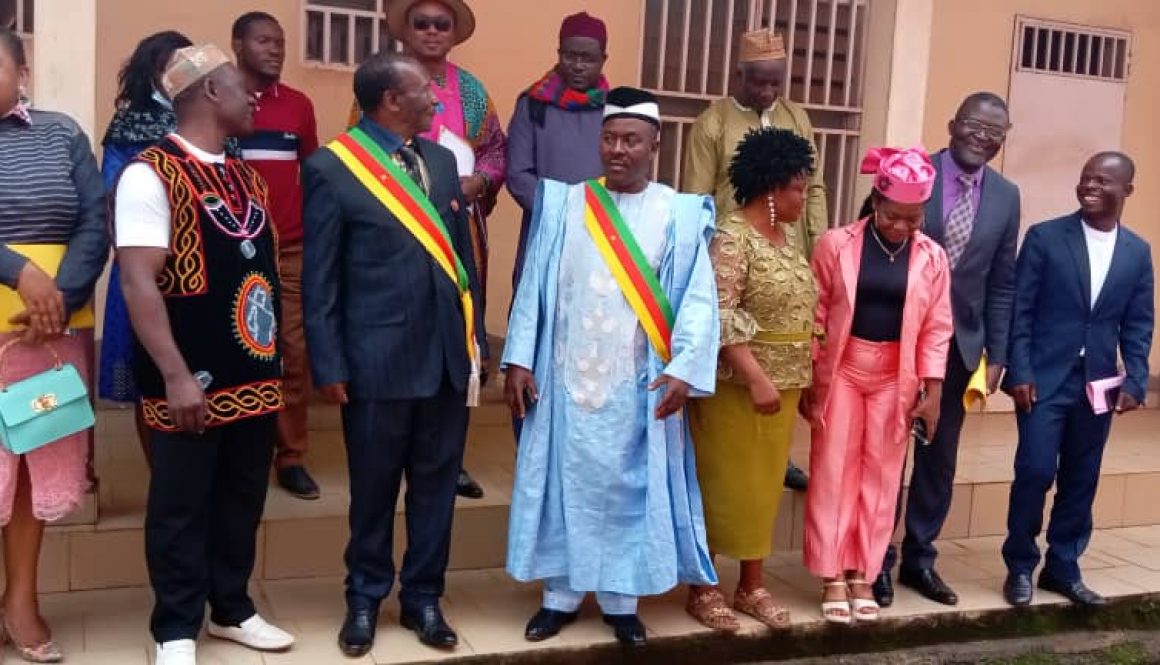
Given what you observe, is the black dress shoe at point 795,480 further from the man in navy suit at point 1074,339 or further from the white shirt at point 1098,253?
the white shirt at point 1098,253

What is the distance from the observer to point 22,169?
Result: 3.25 metres

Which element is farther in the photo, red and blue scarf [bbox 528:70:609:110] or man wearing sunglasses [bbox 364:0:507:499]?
red and blue scarf [bbox 528:70:609:110]

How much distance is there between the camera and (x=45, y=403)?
3266 mm

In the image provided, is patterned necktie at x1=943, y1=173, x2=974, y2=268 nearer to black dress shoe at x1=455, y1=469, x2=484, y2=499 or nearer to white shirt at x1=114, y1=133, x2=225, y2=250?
black dress shoe at x1=455, y1=469, x2=484, y2=499

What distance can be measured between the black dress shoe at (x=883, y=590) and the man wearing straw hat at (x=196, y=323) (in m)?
2.31

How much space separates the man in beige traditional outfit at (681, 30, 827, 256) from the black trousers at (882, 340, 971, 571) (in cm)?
77

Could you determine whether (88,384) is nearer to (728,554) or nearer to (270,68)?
(270,68)

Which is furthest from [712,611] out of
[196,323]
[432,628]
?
[196,323]

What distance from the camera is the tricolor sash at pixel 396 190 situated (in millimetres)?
3428

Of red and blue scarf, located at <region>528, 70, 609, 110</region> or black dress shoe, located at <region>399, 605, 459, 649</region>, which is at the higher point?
red and blue scarf, located at <region>528, 70, 609, 110</region>

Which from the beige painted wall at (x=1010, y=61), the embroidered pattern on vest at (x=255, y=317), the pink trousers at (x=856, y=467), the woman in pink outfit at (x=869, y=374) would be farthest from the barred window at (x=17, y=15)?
the beige painted wall at (x=1010, y=61)

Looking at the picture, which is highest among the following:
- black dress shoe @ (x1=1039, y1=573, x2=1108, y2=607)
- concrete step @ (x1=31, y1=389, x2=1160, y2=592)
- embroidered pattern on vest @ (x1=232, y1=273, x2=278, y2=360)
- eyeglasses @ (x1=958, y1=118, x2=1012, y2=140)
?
eyeglasses @ (x1=958, y1=118, x2=1012, y2=140)

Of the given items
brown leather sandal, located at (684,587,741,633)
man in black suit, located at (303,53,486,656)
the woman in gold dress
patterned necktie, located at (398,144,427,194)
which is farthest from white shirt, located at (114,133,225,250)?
brown leather sandal, located at (684,587,741,633)

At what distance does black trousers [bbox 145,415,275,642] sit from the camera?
328 centimetres
